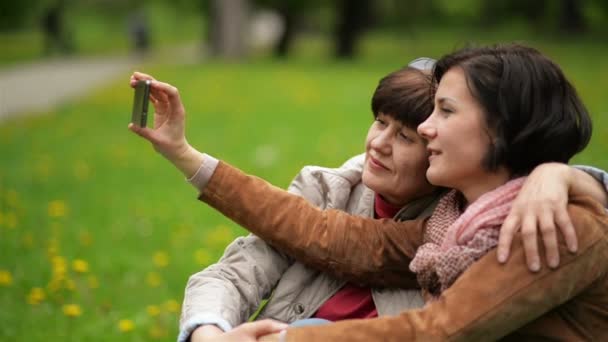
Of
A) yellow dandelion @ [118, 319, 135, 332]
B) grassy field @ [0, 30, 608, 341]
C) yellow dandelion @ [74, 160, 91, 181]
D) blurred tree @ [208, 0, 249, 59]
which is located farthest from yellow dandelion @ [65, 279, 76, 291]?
blurred tree @ [208, 0, 249, 59]

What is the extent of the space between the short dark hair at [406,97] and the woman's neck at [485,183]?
31cm

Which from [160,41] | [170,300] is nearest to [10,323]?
[170,300]

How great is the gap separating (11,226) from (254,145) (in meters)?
3.80

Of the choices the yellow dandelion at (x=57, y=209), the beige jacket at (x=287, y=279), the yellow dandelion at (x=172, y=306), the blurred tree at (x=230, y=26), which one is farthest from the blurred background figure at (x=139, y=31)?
the beige jacket at (x=287, y=279)

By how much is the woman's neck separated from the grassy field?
2218 millimetres

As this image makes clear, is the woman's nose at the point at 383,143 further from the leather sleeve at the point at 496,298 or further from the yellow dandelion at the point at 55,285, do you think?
the yellow dandelion at the point at 55,285

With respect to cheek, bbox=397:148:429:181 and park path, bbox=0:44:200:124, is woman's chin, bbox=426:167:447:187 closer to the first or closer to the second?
cheek, bbox=397:148:429:181

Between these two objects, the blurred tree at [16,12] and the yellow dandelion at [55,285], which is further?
the blurred tree at [16,12]

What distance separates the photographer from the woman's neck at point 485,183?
2008 millimetres

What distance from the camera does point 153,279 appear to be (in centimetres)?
482

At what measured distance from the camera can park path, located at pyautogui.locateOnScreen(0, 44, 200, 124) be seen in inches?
549

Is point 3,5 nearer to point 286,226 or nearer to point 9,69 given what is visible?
point 9,69

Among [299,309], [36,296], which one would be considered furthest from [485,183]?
[36,296]

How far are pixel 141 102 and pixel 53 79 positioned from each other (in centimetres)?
1720
